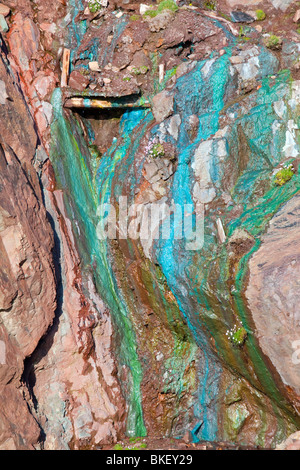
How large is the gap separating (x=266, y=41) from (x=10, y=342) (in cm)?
677

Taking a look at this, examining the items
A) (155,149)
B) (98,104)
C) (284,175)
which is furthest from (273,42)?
(98,104)

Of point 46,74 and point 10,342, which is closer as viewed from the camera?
point 10,342

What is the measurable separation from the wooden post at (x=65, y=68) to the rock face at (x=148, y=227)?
0.12m

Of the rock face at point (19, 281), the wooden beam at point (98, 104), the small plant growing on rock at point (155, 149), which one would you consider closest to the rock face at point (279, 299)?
the small plant growing on rock at point (155, 149)

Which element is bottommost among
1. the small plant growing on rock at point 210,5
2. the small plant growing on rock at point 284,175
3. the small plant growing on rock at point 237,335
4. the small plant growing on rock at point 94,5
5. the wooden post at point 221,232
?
the small plant growing on rock at point 237,335

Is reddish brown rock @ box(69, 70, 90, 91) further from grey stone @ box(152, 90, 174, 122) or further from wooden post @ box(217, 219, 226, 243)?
wooden post @ box(217, 219, 226, 243)

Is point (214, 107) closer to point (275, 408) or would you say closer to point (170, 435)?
point (275, 408)

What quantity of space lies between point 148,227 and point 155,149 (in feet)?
4.66

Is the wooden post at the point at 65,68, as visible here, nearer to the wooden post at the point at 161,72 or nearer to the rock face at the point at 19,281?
the rock face at the point at 19,281

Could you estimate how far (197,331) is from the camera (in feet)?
23.5

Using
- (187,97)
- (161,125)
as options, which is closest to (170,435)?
(161,125)

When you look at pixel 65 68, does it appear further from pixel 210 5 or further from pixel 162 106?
pixel 210 5

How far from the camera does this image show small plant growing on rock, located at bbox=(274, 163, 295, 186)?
6.90m

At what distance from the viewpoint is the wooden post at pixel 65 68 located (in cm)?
791
